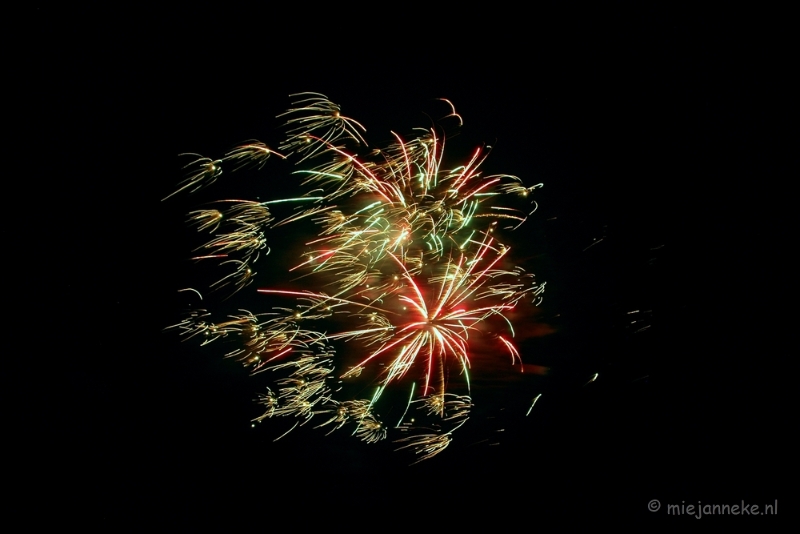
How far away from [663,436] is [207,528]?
11.4 ft

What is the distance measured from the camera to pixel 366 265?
231 centimetres

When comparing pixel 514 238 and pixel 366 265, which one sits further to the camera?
pixel 514 238

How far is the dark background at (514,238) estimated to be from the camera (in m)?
2.43

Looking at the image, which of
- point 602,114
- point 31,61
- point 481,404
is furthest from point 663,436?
point 31,61

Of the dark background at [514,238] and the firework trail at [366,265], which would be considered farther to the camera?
the dark background at [514,238]

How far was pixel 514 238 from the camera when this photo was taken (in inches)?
97.0

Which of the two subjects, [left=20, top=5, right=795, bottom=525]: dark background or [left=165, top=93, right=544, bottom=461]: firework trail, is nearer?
[left=165, top=93, right=544, bottom=461]: firework trail

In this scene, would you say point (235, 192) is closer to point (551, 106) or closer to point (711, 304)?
point (551, 106)

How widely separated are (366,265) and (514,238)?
0.99 meters

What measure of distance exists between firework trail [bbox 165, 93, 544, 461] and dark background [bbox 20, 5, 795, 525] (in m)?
0.16

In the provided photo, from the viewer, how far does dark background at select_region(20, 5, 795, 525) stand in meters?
2.43

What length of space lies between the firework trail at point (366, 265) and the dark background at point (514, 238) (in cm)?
16

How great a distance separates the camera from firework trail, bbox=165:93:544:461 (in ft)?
7.44

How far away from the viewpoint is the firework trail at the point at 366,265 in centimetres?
227
